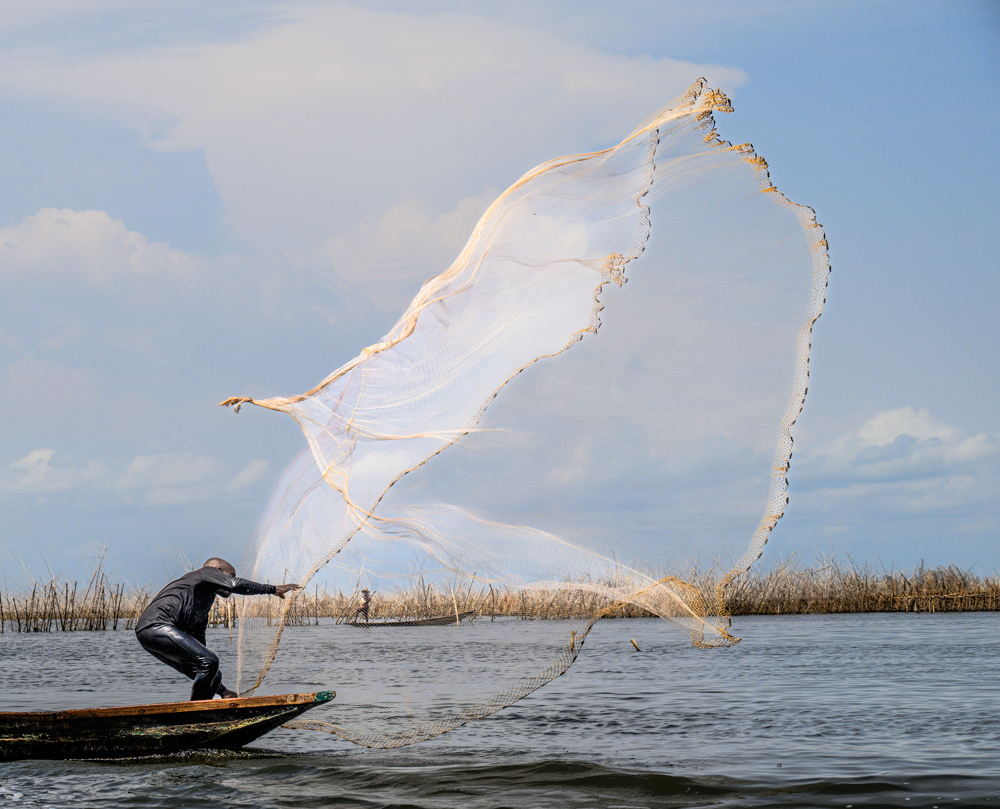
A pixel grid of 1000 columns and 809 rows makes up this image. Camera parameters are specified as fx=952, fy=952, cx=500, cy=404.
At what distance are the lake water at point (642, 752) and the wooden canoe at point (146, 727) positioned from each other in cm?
20

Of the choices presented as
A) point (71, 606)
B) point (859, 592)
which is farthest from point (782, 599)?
point (71, 606)

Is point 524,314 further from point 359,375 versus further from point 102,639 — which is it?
point 102,639

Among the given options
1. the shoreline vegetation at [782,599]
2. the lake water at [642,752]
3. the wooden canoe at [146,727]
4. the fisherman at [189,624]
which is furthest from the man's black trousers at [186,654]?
the shoreline vegetation at [782,599]

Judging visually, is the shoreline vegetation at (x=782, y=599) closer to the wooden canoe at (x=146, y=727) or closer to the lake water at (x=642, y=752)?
the lake water at (x=642, y=752)

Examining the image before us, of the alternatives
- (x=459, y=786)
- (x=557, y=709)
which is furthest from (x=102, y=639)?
(x=459, y=786)

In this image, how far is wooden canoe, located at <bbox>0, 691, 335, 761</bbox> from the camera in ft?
31.5

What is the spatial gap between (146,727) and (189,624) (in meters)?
1.12

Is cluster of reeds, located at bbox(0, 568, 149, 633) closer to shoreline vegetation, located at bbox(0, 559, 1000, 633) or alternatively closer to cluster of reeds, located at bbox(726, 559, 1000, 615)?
shoreline vegetation, located at bbox(0, 559, 1000, 633)

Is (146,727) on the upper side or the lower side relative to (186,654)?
lower

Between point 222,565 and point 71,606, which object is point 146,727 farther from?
point 71,606

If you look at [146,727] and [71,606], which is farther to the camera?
[71,606]

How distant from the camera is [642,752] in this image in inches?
420

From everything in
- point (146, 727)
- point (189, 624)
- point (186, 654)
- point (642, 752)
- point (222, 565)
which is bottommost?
point (642, 752)

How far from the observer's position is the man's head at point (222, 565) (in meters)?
9.89
